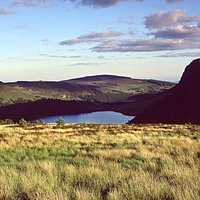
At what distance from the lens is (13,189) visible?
26.1 feet

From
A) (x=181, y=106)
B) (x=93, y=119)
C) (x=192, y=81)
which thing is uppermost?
(x=192, y=81)

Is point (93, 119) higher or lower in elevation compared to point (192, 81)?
lower

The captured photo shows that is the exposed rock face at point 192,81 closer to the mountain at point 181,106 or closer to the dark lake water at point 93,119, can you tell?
the mountain at point 181,106

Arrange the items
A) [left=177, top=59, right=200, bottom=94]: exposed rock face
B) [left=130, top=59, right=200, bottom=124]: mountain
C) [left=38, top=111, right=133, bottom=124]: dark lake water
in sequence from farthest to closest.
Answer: [left=38, top=111, right=133, bottom=124]: dark lake water, [left=177, top=59, right=200, bottom=94]: exposed rock face, [left=130, top=59, right=200, bottom=124]: mountain

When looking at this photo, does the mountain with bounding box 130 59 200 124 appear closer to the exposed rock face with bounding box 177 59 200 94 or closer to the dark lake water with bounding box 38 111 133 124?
the exposed rock face with bounding box 177 59 200 94

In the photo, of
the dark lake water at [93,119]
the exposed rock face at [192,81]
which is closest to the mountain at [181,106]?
the exposed rock face at [192,81]

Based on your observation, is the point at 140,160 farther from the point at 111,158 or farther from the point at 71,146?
the point at 71,146

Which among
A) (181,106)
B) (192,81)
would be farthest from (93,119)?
(181,106)

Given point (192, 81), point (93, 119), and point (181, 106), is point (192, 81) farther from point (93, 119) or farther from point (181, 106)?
point (93, 119)

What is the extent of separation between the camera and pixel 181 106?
110 metres

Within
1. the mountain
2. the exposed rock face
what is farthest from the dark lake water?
the exposed rock face

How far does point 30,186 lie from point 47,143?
1247 centimetres

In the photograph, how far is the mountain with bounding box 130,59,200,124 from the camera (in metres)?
103

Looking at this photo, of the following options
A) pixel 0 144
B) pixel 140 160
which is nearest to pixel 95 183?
pixel 140 160
